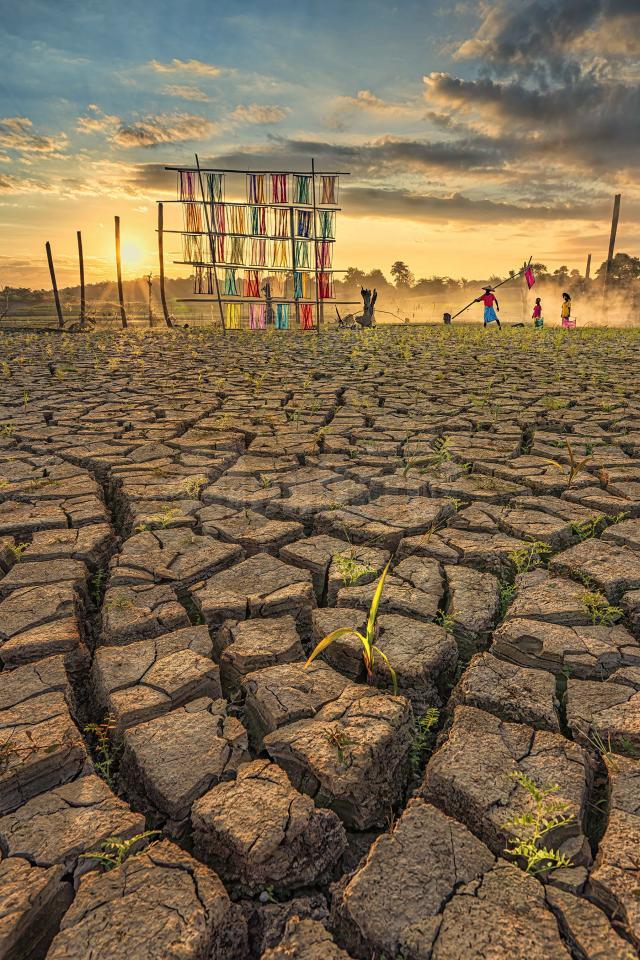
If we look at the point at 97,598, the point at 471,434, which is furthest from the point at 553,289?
the point at 97,598

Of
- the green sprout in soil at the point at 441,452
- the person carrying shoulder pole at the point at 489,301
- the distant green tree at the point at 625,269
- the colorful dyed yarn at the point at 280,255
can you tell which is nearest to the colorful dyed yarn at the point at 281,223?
the colorful dyed yarn at the point at 280,255

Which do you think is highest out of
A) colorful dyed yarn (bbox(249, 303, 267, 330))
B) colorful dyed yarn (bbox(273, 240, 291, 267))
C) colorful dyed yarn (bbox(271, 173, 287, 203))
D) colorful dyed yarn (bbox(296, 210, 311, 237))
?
colorful dyed yarn (bbox(271, 173, 287, 203))

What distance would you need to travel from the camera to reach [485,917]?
3.49ft

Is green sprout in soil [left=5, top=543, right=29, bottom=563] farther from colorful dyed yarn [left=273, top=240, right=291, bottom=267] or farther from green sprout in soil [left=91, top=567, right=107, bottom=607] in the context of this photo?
colorful dyed yarn [left=273, top=240, right=291, bottom=267]

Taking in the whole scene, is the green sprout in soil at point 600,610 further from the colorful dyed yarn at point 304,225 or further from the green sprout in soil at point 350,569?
the colorful dyed yarn at point 304,225

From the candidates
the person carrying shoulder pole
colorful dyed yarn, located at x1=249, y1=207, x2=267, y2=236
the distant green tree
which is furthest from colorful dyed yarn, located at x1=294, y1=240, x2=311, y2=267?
the distant green tree

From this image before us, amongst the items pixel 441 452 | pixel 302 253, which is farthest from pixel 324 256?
pixel 441 452

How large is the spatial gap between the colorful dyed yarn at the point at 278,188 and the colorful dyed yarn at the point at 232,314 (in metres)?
2.99

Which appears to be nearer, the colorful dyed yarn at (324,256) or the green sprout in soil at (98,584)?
the green sprout in soil at (98,584)

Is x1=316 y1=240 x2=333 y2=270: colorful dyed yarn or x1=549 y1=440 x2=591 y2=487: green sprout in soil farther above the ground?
x1=316 y1=240 x2=333 y2=270: colorful dyed yarn

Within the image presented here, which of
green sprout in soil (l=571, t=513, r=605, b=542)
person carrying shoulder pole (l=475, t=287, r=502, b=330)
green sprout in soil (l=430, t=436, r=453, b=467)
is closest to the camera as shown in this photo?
green sprout in soil (l=571, t=513, r=605, b=542)

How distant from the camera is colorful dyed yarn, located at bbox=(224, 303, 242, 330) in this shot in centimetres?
1603

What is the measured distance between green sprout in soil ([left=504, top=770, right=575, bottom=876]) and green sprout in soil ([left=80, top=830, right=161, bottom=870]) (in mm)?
807

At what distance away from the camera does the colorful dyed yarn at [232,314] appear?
1603cm
